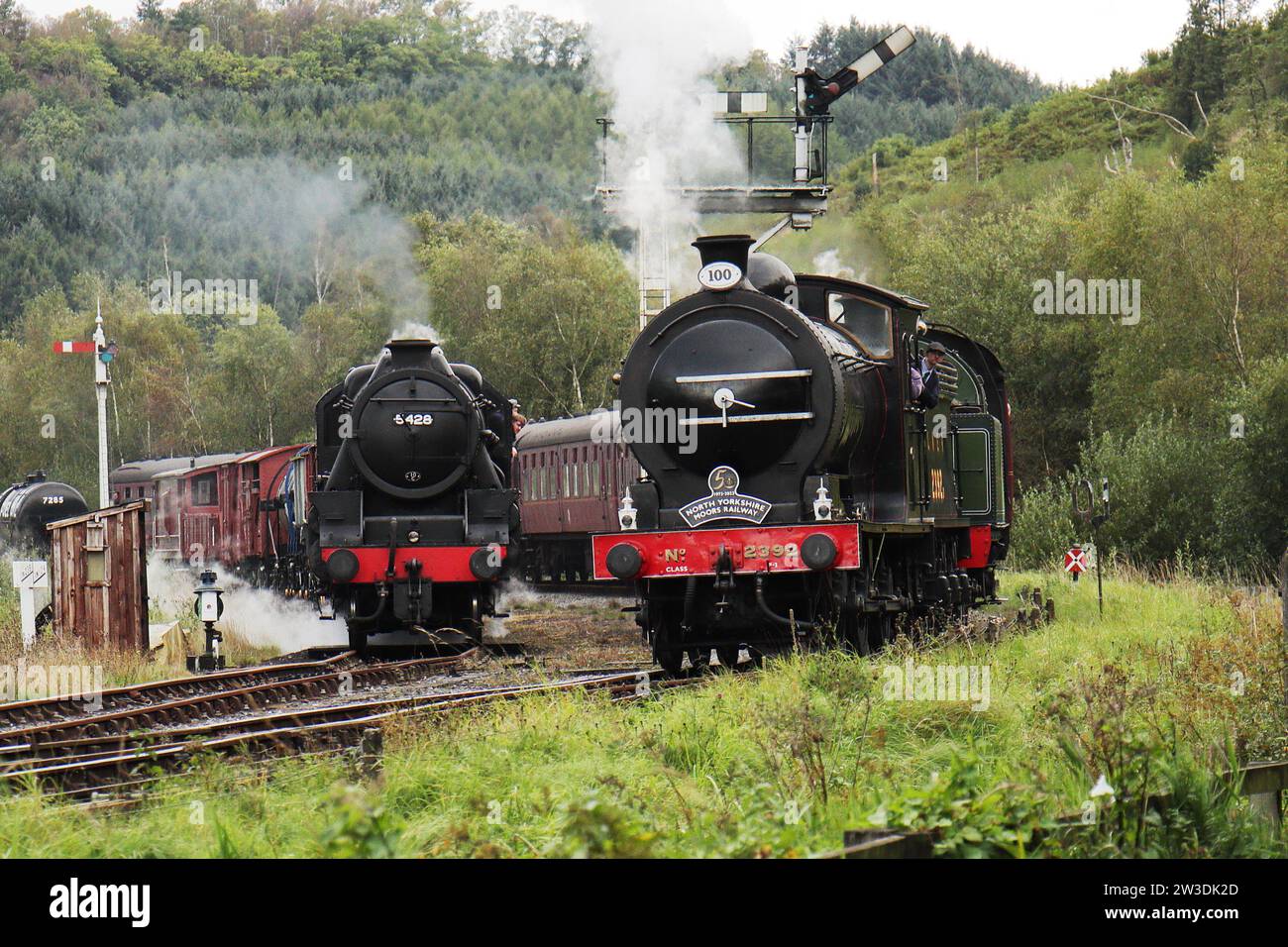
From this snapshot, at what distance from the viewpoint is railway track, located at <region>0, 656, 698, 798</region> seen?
773cm

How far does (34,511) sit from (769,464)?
77.1 feet

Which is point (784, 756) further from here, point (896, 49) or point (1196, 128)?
point (1196, 128)

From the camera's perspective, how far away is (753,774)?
6.91 m

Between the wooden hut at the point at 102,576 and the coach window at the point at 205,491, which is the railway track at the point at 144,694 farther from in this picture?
the coach window at the point at 205,491

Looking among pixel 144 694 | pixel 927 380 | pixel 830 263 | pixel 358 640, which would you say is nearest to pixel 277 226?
pixel 830 263

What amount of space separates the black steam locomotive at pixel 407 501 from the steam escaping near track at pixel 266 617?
2.75m

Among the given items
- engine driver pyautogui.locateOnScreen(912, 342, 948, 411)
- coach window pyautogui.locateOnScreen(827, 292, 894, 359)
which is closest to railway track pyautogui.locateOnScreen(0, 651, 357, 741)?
coach window pyautogui.locateOnScreen(827, 292, 894, 359)

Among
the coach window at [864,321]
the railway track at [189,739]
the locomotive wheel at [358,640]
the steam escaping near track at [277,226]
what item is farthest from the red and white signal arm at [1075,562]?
the steam escaping near track at [277,226]

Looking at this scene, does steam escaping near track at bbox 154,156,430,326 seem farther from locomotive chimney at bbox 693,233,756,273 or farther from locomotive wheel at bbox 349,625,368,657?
locomotive chimney at bbox 693,233,756,273

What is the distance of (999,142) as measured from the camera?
72875 millimetres

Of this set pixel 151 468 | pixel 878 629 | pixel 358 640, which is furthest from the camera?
pixel 151 468

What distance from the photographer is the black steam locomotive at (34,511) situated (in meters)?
31.0

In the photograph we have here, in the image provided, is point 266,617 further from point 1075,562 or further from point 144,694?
point 1075,562

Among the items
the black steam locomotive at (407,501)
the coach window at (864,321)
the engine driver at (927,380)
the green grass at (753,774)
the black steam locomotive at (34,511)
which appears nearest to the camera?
the green grass at (753,774)
